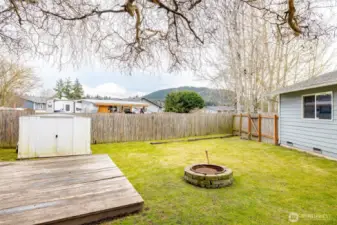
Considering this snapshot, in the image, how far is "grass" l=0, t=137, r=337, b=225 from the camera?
2545mm

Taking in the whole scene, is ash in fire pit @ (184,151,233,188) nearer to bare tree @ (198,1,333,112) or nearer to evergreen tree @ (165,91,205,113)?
bare tree @ (198,1,333,112)

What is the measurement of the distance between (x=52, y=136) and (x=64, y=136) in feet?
1.01

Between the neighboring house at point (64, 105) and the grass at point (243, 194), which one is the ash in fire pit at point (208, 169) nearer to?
the grass at point (243, 194)

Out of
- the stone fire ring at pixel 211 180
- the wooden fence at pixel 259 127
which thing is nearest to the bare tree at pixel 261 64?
the wooden fence at pixel 259 127

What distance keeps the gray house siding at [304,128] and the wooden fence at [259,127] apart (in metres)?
0.38

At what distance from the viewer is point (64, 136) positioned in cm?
572

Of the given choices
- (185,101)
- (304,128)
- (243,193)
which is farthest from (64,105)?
(243,193)

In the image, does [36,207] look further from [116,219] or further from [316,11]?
[316,11]

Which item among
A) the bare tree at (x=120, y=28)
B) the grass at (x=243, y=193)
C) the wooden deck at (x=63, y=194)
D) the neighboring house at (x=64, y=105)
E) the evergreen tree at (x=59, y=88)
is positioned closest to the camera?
the wooden deck at (x=63, y=194)

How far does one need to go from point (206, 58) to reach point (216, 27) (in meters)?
0.79

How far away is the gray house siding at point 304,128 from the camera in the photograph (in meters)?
5.79

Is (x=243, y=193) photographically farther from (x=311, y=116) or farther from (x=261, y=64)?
(x=261, y=64)

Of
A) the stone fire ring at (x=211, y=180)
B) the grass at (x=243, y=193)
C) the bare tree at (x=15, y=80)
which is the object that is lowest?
the grass at (x=243, y=193)

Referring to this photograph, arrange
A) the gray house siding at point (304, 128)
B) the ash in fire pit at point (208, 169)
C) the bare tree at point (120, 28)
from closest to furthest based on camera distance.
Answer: the bare tree at point (120, 28) → the ash in fire pit at point (208, 169) → the gray house siding at point (304, 128)
